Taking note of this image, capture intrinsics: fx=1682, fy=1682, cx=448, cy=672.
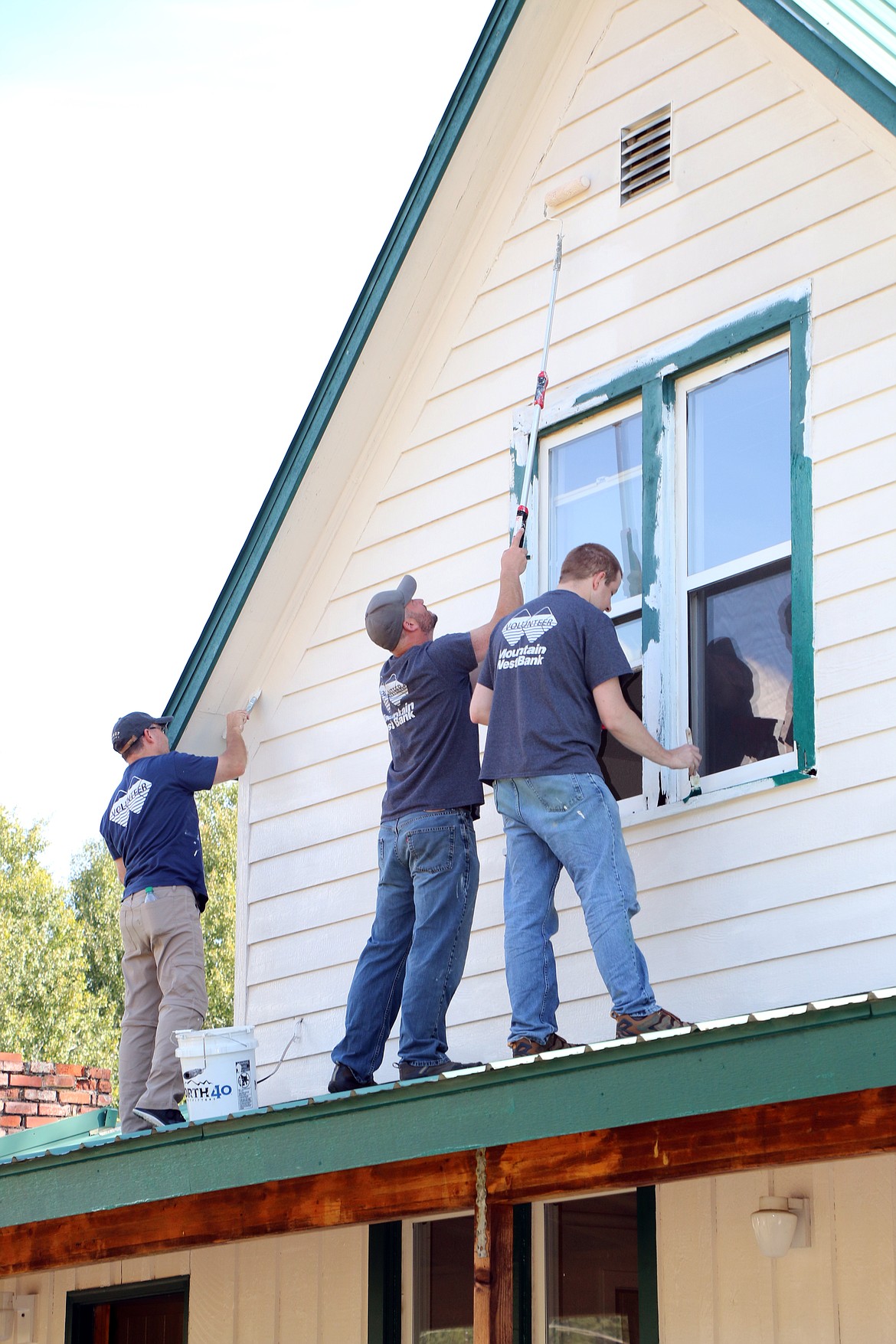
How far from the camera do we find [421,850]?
6355mm

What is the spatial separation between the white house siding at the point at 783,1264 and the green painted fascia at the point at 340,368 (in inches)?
150

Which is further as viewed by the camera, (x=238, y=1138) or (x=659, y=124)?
(x=659, y=124)

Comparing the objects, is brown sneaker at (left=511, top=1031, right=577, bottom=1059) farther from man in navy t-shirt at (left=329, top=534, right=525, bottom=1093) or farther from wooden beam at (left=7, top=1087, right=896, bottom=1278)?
man in navy t-shirt at (left=329, top=534, right=525, bottom=1093)

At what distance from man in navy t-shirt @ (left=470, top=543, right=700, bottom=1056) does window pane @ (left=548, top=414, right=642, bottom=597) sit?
0.95m

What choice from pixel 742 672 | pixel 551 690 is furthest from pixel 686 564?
pixel 551 690

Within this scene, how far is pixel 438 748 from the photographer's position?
652 cm

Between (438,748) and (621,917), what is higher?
(438,748)

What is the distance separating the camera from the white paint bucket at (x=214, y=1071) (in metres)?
6.52

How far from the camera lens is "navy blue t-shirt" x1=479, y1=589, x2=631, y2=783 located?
5.90 metres

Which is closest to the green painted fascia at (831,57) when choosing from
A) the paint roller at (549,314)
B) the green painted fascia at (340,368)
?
the paint roller at (549,314)

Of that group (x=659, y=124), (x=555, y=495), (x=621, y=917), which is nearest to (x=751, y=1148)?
(x=621, y=917)

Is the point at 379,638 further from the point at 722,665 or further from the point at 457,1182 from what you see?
the point at 457,1182

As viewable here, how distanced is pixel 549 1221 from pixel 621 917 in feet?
4.93

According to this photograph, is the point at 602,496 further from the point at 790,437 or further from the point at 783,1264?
the point at 783,1264
